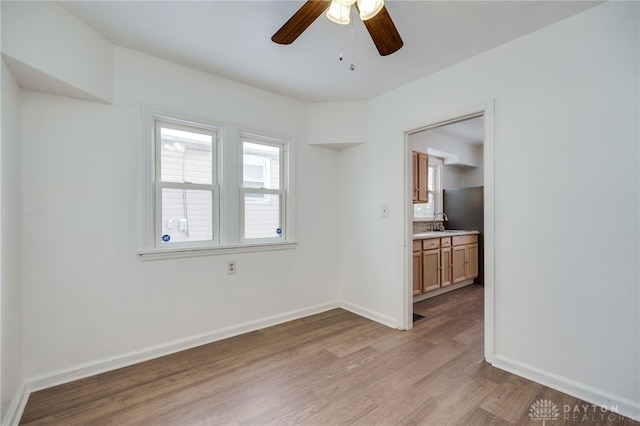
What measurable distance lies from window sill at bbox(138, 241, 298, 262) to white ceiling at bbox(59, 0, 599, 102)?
1666 mm

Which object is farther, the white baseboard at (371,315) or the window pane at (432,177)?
the window pane at (432,177)

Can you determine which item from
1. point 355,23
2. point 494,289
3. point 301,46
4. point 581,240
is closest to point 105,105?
point 301,46

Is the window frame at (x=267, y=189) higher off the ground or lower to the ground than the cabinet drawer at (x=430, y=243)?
higher

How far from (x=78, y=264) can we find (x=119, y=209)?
0.49 metres

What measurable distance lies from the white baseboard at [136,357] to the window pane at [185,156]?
1.46 m

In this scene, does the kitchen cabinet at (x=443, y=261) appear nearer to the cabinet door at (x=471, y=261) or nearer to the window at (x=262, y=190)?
the cabinet door at (x=471, y=261)

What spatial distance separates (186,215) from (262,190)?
81 centimetres

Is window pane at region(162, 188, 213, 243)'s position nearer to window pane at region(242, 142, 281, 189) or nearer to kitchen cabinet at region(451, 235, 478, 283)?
window pane at region(242, 142, 281, 189)

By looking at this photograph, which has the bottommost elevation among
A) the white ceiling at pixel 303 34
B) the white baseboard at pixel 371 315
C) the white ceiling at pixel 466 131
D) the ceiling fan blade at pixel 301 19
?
the white baseboard at pixel 371 315

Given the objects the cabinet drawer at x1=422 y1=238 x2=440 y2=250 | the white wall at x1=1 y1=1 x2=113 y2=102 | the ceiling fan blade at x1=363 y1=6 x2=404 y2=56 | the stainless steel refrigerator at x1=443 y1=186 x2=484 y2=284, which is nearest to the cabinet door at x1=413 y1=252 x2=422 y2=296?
the cabinet drawer at x1=422 y1=238 x2=440 y2=250

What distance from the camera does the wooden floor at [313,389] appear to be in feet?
5.61

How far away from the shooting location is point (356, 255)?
353cm

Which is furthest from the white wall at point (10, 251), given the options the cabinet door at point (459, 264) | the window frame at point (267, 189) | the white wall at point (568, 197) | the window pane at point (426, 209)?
the window pane at point (426, 209)

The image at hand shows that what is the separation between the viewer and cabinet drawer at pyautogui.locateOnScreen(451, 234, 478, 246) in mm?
4375
